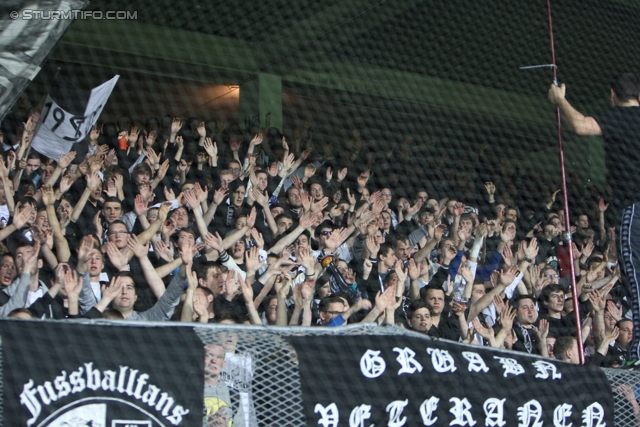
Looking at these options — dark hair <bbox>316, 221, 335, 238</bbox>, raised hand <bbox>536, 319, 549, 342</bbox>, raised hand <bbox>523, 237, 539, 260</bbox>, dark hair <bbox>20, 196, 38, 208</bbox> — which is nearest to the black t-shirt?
raised hand <bbox>536, 319, 549, 342</bbox>

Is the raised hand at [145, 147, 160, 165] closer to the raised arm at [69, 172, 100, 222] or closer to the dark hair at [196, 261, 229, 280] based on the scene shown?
the raised arm at [69, 172, 100, 222]

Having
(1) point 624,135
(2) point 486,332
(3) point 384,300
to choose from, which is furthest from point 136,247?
(1) point 624,135

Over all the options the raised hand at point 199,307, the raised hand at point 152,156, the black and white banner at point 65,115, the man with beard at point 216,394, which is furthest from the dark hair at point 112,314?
the raised hand at point 152,156

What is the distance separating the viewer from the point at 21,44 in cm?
273

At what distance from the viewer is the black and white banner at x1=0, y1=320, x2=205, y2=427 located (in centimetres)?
244

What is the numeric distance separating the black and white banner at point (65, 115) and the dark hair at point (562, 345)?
3122 millimetres

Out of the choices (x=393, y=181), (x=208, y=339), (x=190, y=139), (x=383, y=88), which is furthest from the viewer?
(x=383, y=88)

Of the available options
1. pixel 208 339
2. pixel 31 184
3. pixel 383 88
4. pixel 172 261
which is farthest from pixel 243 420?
pixel 383 88

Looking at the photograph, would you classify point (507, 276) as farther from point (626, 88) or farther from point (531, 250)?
point (626, 88)

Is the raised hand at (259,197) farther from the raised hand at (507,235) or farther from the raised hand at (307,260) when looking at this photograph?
the raised hand at (507,235)

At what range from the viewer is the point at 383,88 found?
9.52 meters

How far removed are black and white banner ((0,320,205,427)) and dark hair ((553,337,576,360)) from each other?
2838 mm

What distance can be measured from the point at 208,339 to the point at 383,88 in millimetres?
7140

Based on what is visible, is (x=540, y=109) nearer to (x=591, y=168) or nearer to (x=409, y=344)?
(x=591, y=168)
